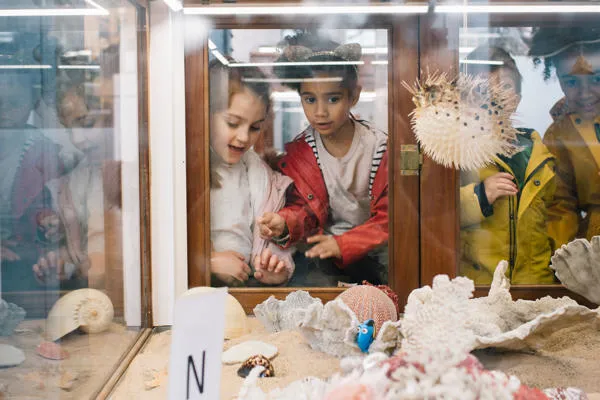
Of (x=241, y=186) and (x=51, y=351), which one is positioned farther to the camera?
(x=241, y=186)

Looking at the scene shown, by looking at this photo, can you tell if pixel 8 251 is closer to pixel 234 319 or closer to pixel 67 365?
pixel 67 365

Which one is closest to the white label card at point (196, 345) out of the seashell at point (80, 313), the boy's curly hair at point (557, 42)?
the seashell at point (80, 313)

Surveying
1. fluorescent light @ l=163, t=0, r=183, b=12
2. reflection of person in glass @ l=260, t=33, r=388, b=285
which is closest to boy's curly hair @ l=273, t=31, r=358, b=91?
reflection of person in glass @ l=260, t=33, r=388, b=285

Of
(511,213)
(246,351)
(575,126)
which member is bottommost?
(246,351)

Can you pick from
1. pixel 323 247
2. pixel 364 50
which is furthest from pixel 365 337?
pixel 364 50

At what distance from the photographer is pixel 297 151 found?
1900 millimetres

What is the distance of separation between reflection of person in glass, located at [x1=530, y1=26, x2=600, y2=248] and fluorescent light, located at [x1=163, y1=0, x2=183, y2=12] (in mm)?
1048

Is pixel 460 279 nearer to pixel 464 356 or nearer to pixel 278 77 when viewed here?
pixel 464 356

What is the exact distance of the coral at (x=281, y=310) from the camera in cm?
171

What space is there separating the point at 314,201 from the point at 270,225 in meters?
0.15

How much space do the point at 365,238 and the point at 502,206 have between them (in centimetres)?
42

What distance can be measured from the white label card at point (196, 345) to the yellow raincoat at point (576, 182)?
1369 millimetres

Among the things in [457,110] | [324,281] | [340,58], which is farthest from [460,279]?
[340,58]

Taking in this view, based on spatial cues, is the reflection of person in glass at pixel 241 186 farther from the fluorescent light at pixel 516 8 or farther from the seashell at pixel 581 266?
the seashell at pixel 581 266
